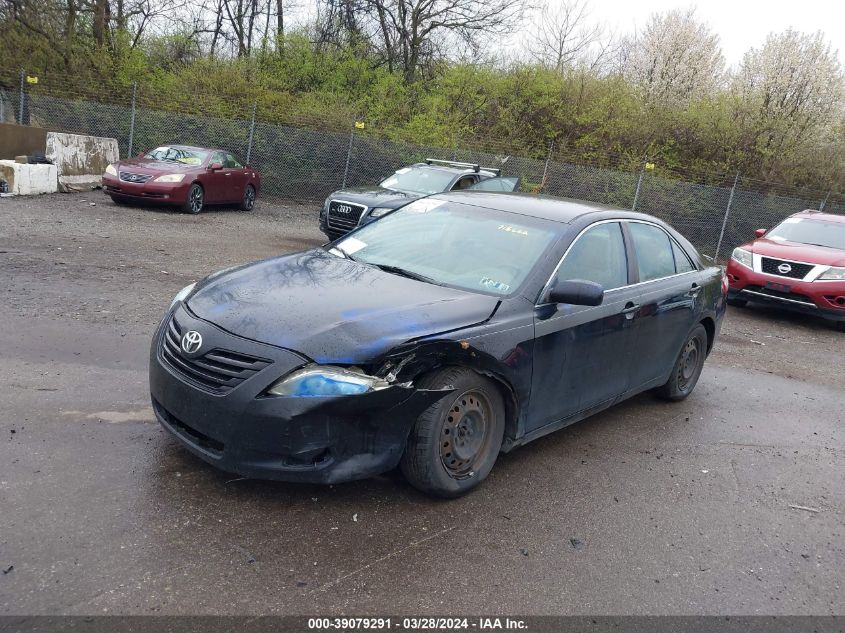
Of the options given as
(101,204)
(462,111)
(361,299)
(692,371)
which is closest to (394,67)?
(462,111)

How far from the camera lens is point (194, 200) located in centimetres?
1455

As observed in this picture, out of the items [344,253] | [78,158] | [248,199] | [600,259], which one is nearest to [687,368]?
[600,259]

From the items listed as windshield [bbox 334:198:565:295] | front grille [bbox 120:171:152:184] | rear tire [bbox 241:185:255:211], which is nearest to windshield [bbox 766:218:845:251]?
windshield [bbox 334:198:565:295]

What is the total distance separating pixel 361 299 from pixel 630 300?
6.82 ft

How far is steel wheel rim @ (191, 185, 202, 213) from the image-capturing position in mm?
14461

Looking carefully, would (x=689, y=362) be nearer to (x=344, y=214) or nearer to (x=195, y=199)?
(x=344, y=214)

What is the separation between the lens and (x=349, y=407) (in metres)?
3.27

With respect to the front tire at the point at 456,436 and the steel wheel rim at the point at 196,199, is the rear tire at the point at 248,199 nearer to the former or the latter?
the steel wheel rim at the point at 196,199

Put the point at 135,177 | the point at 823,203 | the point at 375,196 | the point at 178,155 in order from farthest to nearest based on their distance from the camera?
the point at 823,203 → the point at 178,155 → the point at 135,177 → the point at 375,196

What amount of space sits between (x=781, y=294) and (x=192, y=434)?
925 cm

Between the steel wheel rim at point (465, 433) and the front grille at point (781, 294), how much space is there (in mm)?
7951

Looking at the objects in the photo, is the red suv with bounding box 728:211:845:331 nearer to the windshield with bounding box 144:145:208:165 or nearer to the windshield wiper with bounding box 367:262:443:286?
the windshield wiper with bounding box 367:262:443:286

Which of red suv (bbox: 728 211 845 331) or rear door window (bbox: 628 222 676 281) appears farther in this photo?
red suv (bbox: 728 211 845 331)

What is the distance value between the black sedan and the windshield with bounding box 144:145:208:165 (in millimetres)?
10853
